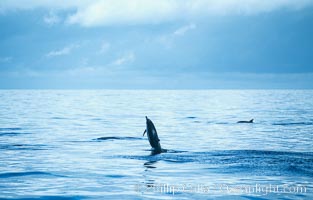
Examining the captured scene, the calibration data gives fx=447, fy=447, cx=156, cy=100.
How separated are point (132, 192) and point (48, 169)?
561cm

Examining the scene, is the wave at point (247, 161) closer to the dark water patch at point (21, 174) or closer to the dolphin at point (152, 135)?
the dolphin at point (152, 135)

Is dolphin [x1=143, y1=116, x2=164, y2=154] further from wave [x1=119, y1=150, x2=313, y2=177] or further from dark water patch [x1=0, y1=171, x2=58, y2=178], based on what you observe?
dark water patch [x1=0, y1=171, x2=58, y2=178]

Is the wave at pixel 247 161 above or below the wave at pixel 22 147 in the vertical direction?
below

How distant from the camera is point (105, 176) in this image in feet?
55.9

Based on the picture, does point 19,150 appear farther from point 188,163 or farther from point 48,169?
point 188,163

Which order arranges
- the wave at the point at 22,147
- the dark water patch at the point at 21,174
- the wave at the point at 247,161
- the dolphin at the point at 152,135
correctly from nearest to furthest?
the dark water patch at the point at 21,174 < the wave at the point at 247,161 < the dolphin at the point at 152,135 < the wave at the point at 22,147

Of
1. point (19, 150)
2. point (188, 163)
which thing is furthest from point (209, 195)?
point (19, 150)

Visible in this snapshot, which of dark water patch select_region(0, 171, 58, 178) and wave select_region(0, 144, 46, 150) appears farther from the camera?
wave select_region(0, 144, 46, 150)

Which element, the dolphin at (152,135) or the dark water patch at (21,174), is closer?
the dark water patch at (21,174)

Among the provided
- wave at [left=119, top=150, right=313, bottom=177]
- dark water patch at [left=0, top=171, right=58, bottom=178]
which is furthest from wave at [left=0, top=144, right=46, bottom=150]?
dark water patch at [left=0, top=171, right=58, bottom=178]

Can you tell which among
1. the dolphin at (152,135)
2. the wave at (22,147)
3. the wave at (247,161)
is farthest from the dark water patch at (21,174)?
the wave at (22,147)

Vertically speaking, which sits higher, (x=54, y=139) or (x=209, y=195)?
(x=54, y=139)

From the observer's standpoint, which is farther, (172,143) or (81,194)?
(172,143)

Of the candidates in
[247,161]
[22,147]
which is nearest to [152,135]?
[247,161]
